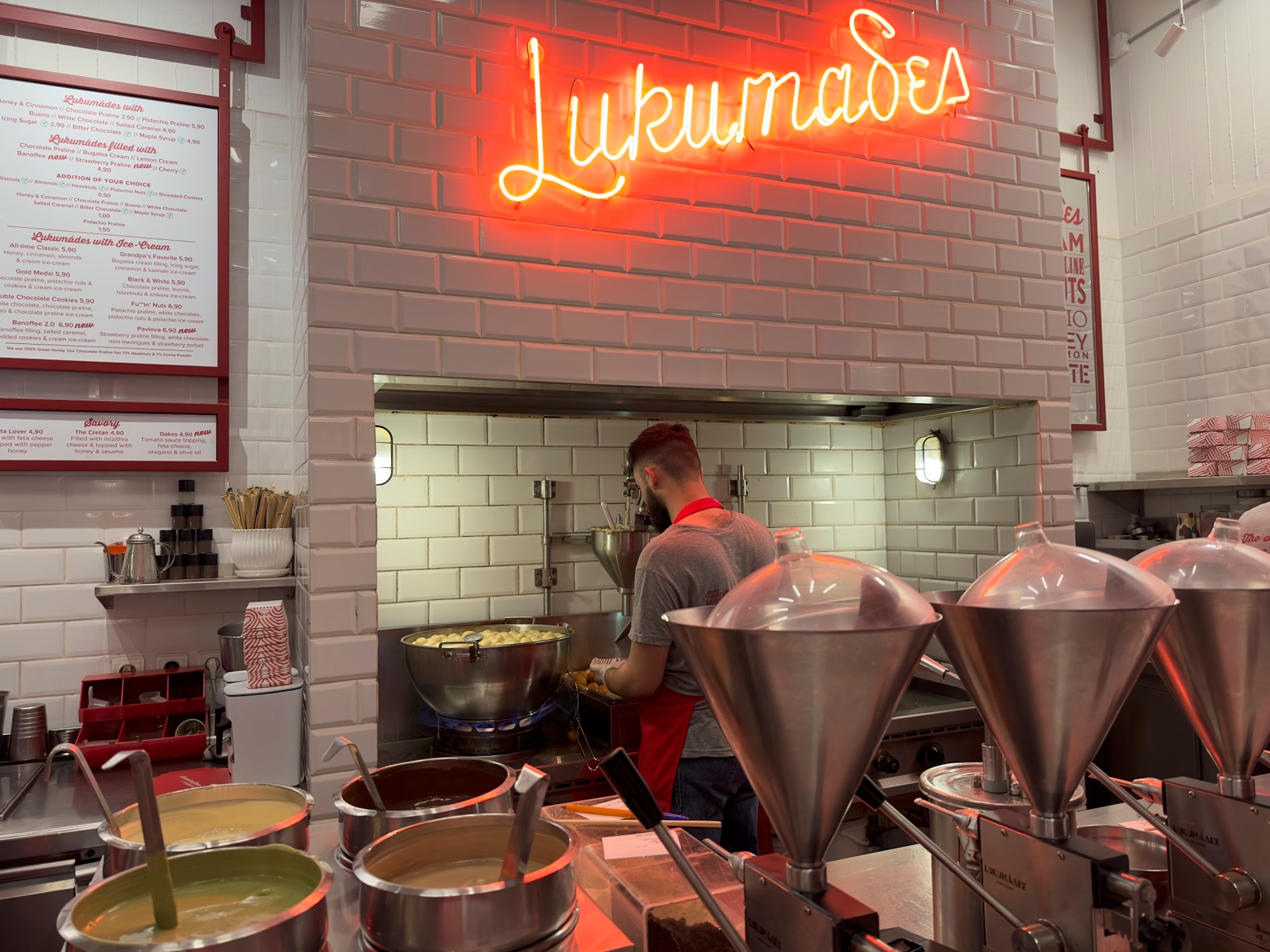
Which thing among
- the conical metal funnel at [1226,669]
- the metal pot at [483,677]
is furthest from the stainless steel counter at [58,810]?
the conical metal funnel at [1226,669]

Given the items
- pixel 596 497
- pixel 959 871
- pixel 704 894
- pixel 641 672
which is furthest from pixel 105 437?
pixel 959 871

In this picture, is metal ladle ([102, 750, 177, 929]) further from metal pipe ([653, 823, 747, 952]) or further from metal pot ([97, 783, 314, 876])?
metal pipe ([653, 823, 747, 952])

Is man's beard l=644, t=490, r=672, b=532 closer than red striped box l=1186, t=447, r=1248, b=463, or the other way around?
man's beard l=644, t=490, r=672, b=532

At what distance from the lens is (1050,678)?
854 mm

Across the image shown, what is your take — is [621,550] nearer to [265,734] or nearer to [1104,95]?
[265,734]

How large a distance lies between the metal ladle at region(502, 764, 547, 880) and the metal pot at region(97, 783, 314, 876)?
0.31 metres

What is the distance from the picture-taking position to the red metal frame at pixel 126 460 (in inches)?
111

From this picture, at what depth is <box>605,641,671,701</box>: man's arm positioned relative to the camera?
248cm

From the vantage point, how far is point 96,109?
2973mm

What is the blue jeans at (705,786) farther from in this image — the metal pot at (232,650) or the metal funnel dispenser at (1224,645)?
the metal funnel dispenser at (1224,645)

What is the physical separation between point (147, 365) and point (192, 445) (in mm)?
302

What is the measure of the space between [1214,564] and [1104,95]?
16.0ft

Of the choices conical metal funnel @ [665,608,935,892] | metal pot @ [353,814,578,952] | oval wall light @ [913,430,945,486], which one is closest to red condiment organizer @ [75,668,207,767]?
metal pot @ [353,814,578,952]

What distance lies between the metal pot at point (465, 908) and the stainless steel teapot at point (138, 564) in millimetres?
2242
